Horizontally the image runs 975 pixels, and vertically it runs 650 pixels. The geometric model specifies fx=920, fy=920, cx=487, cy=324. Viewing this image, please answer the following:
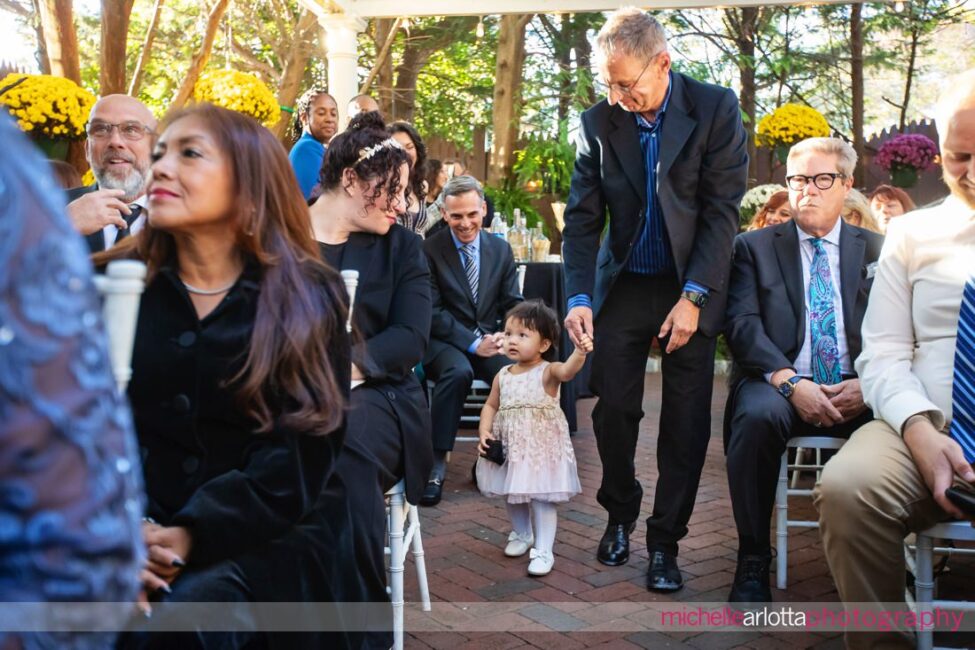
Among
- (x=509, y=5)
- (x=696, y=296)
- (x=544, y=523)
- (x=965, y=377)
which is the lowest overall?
(x=544, y=523)

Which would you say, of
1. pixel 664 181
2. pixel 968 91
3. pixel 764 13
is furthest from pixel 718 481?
pixel 764 13

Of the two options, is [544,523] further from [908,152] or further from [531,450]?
[908,152]

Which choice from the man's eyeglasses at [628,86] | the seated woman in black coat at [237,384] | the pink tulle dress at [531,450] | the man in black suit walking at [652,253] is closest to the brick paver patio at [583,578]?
the man in black suit walking at [652,253]

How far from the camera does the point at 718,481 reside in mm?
4973

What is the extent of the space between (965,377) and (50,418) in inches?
99.9

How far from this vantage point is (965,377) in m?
2.60

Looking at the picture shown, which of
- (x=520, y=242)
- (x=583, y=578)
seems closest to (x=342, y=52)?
(x=520, y=242)

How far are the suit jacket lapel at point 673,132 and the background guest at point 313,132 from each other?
217cm

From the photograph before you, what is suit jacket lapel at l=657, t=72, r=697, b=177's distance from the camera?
10.9 feet

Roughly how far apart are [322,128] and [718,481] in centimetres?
299

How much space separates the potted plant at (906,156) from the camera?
7.64 m

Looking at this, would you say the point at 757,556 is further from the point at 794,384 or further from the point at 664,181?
the point at 664,181

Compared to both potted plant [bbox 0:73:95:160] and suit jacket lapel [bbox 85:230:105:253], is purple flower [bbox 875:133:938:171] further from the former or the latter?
suit jacket lapel [bbox 85:230:105:253]

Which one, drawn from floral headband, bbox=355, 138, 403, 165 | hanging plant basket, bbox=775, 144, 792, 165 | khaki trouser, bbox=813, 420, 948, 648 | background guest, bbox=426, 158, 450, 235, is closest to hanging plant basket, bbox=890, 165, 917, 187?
hanging plant basket, bbox=775, 144, 792, 165
